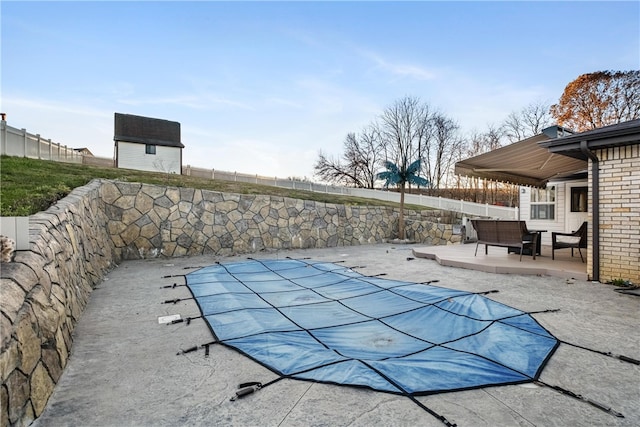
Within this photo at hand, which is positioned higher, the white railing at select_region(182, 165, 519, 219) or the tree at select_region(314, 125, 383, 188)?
the tree at select_region(314, 125, 383, 188)

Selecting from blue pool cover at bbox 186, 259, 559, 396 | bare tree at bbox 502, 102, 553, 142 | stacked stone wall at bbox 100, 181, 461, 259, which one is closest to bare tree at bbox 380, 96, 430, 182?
bare tree at bbox 502, 102, 553, 142

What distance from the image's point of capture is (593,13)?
28.1ft

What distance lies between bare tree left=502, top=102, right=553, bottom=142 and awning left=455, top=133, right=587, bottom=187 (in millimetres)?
17836

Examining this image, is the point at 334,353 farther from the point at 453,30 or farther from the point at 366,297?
the point at 453,30

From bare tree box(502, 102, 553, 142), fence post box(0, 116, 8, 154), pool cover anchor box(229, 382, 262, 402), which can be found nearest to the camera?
pool cover anchor box(229, 382, 262, 402)

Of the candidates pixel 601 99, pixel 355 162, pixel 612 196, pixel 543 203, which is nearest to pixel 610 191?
pixel 612 196

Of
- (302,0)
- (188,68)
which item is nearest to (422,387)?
(302,0)

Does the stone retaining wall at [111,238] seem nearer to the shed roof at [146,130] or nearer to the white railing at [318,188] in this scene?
the white railing at [318,188]

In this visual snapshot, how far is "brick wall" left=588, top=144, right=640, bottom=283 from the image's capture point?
463cm

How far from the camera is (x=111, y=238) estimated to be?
7348 millimetres

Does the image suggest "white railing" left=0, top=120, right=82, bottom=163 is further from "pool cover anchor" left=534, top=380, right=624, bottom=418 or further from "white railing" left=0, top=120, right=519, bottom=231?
"pool cover anchor" left=534, top=380, right=624, bottom=418

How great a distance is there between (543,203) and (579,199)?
104 centimetres

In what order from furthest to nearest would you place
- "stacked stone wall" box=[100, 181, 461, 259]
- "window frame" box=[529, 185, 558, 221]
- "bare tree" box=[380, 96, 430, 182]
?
"bare tree" box=[380, 96, 430, 182], "window frame" box=[529, 185, 558, 221], "stacked stone wall" box=[100, 181, 461, 259]

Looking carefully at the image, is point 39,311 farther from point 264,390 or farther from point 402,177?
point 402,177
